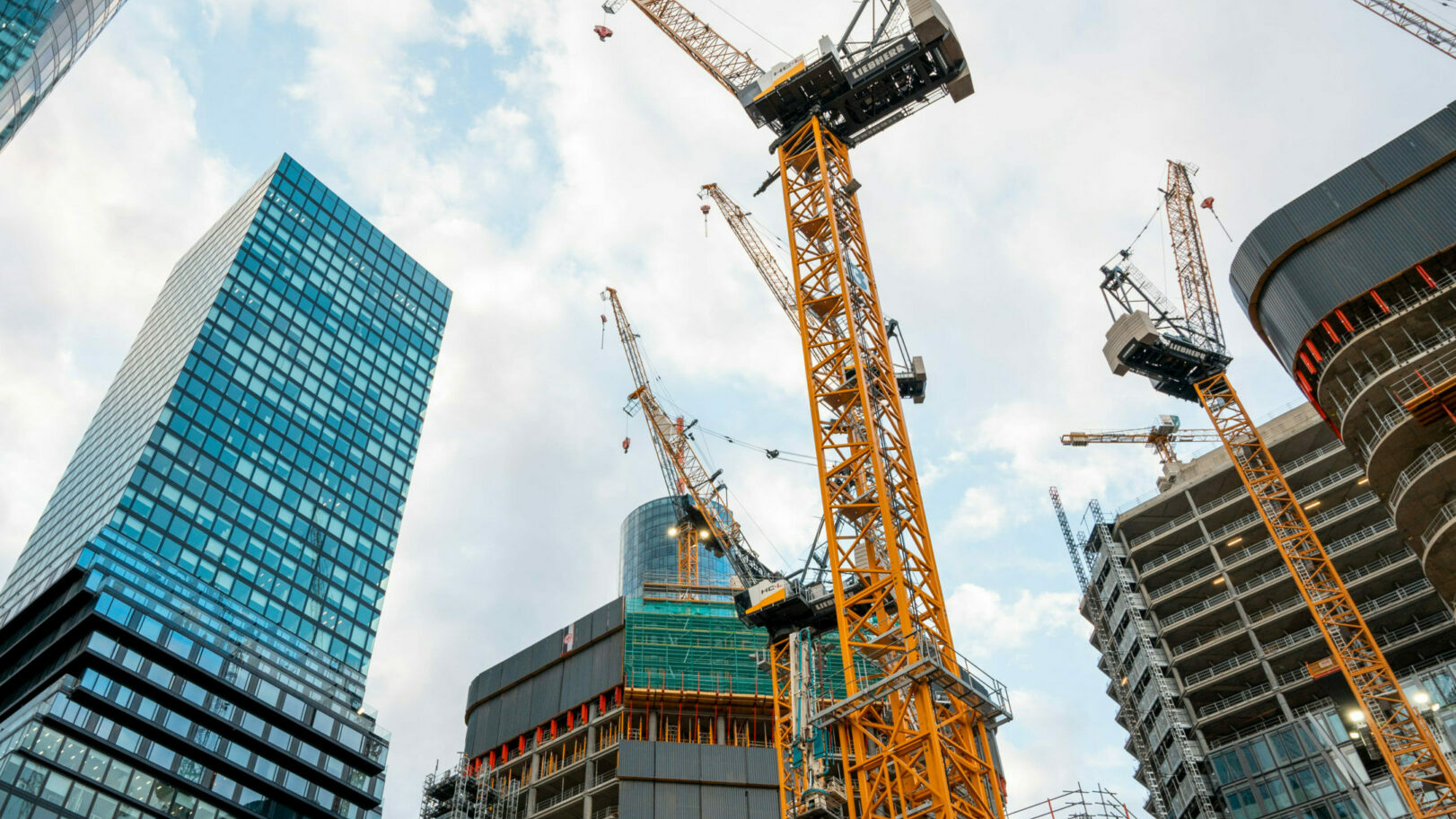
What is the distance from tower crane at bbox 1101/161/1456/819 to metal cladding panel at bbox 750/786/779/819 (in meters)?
35.0

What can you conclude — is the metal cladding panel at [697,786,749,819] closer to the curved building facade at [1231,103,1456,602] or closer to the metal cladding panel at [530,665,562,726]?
the metal cladding panel at [530,665,562,726]

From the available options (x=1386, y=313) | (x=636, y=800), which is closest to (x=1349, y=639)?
(x=1386, y=313)

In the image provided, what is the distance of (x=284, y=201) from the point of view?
128500mm

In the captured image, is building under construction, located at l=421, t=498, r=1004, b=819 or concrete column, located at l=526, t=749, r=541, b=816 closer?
building under construction, located at l=421, t=498, r=1004, b=819

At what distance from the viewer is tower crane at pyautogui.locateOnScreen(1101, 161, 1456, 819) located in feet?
182

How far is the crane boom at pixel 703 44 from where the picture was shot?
59438 mm

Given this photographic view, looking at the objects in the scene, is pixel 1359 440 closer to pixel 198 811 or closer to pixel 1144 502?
pixel 1144 502

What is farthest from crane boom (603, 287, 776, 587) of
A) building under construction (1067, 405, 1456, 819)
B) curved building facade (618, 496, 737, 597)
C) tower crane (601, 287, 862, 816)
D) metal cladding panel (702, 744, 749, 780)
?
curved building facade (618, 496, 737, 597)

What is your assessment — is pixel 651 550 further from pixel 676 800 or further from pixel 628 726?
pixel 676 800

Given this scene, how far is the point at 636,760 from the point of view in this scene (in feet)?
238

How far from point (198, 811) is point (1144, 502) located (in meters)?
74.9

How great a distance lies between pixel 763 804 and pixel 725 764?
3585mm

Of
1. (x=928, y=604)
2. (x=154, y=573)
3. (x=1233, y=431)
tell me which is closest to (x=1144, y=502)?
(x=1233, y=431)

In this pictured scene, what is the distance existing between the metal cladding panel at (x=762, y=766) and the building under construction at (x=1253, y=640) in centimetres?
2764
